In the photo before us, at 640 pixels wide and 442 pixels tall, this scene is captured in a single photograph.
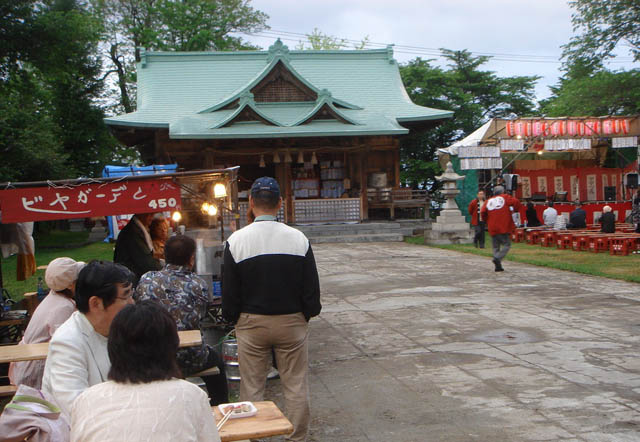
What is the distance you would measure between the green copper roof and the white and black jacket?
18774 millimetres

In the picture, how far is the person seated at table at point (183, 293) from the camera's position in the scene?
181 inches

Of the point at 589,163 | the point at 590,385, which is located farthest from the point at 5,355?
the point at 589,163

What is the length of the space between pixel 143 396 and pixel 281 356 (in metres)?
1.82

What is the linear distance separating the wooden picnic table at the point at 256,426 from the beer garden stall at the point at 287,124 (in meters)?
19.1

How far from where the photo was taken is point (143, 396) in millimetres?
2213

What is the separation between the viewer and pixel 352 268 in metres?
13.9

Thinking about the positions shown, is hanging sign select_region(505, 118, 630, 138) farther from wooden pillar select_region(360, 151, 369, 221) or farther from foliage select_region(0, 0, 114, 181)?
foliage select_region(0, 0, 114, 181)

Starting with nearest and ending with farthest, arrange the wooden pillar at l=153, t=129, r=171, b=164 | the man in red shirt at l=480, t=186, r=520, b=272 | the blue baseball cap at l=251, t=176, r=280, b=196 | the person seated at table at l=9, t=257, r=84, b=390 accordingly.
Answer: the blue baseball cap at l=251, t=176, r=280, b=196
the person seated at table at l=9, t=257, r=84, b=390
the man in red shirt at l=480, t=186, r=520, b=272
the wooden pillar at l=153, t=129, r=171, b=164

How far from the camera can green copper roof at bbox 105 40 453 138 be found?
75.7ft

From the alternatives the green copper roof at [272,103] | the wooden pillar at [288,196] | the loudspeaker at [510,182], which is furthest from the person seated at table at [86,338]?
the loudspeaker at [510,182]

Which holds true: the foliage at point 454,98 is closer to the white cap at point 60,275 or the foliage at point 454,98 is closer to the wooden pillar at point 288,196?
the wooden pillar at point 288,196

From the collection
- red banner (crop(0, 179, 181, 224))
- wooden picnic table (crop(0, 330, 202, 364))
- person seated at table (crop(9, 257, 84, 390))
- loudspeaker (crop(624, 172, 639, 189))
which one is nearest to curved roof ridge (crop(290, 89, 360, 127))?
loudspeaker (crop(624, 172, 639, 189))

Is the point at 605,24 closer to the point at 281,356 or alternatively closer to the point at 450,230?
the point at 450,230

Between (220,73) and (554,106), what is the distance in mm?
17602
